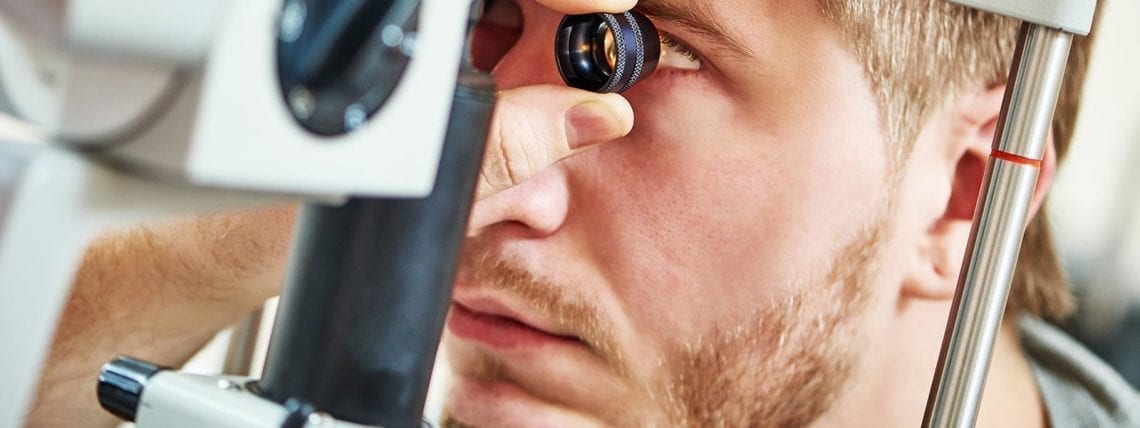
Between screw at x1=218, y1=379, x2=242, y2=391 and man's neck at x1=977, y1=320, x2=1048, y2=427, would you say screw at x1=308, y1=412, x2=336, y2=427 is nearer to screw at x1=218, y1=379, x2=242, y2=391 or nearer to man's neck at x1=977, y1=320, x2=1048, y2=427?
screw at x1=218, y1=379, x2=242, y2=391

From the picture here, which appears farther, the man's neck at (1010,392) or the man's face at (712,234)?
the man's neck at (1010,392)

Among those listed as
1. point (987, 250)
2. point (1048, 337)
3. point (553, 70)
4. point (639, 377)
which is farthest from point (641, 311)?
point (1048, 337)

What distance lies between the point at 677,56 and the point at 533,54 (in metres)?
0.12

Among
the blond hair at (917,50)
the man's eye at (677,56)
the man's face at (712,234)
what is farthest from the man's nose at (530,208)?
the blond hair at (917,50)

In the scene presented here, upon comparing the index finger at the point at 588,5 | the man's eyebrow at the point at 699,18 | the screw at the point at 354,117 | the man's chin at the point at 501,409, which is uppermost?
the man's eyebrow at the point at 699,18

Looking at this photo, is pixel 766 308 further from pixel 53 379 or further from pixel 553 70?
pixel 53 379

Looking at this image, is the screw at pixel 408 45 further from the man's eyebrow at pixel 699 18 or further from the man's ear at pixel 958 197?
the man's ear at pixel 958 197

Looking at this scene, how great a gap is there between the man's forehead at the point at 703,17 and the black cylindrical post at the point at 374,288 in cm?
47

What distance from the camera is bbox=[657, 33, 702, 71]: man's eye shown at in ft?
2.99

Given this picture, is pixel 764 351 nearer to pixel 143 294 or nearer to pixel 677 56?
pixel 677 56

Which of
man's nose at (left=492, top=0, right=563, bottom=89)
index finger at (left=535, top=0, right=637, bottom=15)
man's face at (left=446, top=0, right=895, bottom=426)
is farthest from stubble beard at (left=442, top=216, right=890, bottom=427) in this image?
index finger at (left=535, top=0, right=637, bottom=15)

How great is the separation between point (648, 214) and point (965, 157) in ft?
0.90

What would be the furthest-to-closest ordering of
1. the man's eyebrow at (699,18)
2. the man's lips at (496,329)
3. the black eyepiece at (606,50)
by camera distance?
the man's lips at (496,329) → the man's eyebrow at (699,18) → the black eyepiece at (606,50)

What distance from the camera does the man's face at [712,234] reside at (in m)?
0.89
